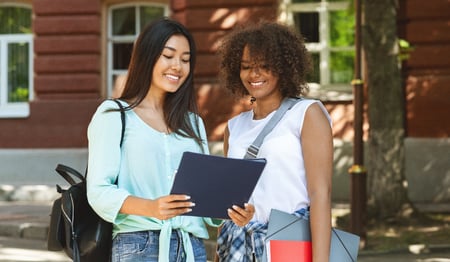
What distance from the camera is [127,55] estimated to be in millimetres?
16141

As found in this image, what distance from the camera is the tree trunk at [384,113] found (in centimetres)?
1127

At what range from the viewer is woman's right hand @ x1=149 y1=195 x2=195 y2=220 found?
2.89 metres

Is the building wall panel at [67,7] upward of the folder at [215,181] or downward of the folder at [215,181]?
upward

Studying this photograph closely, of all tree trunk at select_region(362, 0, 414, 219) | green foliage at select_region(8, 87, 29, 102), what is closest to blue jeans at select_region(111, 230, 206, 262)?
tree trunk at select_region(362, 0, 414, 219)

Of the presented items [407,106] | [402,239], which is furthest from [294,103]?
[407,106]

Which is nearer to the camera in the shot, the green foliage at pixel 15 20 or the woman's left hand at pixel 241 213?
the woman's left hand at pixel 241 213

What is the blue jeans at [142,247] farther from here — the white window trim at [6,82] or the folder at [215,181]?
the white window trim at [6,82]

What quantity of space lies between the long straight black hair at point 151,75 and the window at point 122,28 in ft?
42.0

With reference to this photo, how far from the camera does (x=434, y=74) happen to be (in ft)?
45.5

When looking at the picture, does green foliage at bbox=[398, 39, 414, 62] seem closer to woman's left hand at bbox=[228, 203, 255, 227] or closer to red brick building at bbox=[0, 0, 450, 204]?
red brick building at bbox=[0, 0, 450, 204]

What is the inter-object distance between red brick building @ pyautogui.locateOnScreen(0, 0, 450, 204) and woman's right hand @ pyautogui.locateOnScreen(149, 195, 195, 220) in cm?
1138

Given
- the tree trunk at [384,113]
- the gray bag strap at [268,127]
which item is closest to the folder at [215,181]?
the gray bag strap at [268,127]

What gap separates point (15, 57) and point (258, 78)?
13.8 metres

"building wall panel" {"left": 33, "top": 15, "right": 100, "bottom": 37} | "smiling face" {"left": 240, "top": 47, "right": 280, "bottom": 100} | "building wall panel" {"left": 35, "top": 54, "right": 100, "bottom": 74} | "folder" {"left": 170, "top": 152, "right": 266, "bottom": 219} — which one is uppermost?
"building wall panel" {"left": 33, "top": 15, "right": 100, "bottom": 37}
